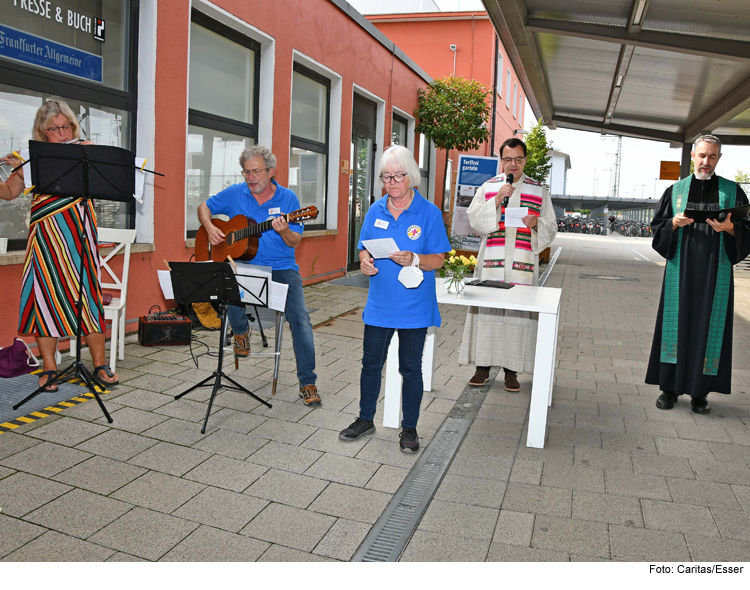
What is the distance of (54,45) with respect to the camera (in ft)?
19.6

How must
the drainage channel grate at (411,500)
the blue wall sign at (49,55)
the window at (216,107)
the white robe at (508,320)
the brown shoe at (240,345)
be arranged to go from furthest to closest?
1. the window at (216,107)
2. the brown shoe at (240,345)
3. the blue wall sign at (49,55)
4. the white robe at (508,320)
5. the drainage channel grate at (411,500)

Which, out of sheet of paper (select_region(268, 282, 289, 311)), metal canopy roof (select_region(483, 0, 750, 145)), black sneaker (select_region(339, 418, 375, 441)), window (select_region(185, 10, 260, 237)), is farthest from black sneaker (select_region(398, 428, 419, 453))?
metal canopy roof (select_region(483, 0, 750, 145))

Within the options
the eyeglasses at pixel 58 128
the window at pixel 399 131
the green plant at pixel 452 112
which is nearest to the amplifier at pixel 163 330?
the eyeglasses at pixel 58 128

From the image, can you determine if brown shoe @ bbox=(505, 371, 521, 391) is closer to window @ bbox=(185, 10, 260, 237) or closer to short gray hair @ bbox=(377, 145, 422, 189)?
short gray hair @ bbox=(377, 145, 422, 189)

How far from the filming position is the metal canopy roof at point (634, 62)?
9.04 metres

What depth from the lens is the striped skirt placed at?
4.69 m

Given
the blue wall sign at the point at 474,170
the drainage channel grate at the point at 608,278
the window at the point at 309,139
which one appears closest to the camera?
the window at the point at 309,139

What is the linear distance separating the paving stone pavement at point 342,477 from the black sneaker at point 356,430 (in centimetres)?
6

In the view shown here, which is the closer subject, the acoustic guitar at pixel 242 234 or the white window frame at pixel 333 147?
the acoustic guitar at pixel 242 234

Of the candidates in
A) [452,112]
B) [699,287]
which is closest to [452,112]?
[452,112]

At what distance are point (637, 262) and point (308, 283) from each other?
47.6ft

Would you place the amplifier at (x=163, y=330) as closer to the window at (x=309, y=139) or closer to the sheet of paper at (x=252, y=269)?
the sheet of paper at (x=252, y=269)

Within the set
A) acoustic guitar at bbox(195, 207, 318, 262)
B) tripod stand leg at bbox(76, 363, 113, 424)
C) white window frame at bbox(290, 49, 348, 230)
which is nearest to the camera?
tripod stand leg at bbox(76, 363, 113, 424)

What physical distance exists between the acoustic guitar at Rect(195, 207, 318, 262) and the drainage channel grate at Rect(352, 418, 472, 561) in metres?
1.78
